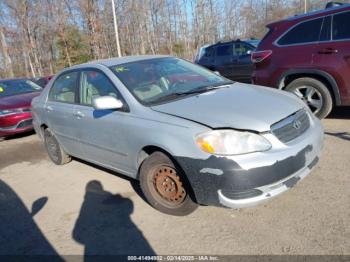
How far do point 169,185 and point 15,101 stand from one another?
19.5 ft

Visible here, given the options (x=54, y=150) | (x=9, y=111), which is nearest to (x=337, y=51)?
(x=54, y=150)

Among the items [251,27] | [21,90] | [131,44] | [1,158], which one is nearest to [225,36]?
[251,27]

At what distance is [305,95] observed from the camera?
546cm

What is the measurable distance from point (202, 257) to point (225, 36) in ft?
133

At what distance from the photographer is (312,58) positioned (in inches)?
205

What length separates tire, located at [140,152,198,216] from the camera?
10.1ft

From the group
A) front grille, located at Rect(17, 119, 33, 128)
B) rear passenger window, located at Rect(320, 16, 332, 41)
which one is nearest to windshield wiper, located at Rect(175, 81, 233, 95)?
rear passenger window, located at Rect(320, 16, 332, 41)

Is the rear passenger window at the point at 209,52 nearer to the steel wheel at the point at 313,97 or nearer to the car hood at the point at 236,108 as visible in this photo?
the steel wheel at the point at 313,97

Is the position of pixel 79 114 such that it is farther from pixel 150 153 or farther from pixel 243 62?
pixel 243 62

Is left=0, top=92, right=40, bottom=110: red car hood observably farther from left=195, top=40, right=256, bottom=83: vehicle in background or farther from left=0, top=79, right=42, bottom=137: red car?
left=195, top=40, right=256, bottom=83: vehicle in background

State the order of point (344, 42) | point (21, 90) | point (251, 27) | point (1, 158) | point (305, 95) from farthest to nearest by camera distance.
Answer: point (251, 27), point (21, 90), point (1, 158), point (305, 95), point (344, 42)

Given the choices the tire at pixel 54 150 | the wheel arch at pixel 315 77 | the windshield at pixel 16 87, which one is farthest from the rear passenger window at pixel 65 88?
the windshield at pixel 16 87

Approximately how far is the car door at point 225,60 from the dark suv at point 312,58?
5855 millimetres

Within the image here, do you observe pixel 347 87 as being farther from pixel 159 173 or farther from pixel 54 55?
pixel 54 55
